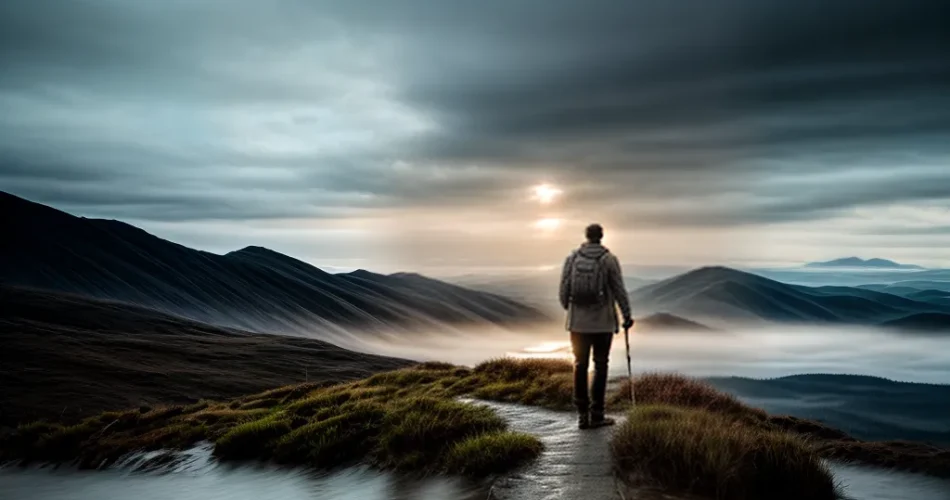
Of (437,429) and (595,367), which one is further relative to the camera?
(595,367)

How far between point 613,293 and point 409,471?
18.0 feet

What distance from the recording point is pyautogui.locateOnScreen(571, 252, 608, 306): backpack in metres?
14.6

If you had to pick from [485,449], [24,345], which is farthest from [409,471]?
[24,345]

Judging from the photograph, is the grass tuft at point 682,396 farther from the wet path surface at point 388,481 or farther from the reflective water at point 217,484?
the reflective water at point 217,484

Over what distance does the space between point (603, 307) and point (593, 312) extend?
9.1 inches

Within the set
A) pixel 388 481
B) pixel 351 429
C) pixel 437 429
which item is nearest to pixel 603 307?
pixel 437 429

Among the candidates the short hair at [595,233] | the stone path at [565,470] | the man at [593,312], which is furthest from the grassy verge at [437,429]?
the short hair at [595,233]

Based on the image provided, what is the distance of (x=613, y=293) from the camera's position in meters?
14.8

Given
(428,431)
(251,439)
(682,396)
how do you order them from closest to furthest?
(428,431)
(251,439)
(682,396)

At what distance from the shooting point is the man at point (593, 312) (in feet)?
47.9

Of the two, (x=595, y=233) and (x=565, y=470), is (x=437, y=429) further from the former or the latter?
(x=595, y=233)

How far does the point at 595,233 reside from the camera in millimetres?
15117

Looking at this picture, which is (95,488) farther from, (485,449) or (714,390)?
(714,390)

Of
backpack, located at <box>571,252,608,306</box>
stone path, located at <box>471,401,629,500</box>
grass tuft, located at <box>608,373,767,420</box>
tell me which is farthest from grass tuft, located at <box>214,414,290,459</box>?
grass tuft, located at <box>608,373,767,420</box>
